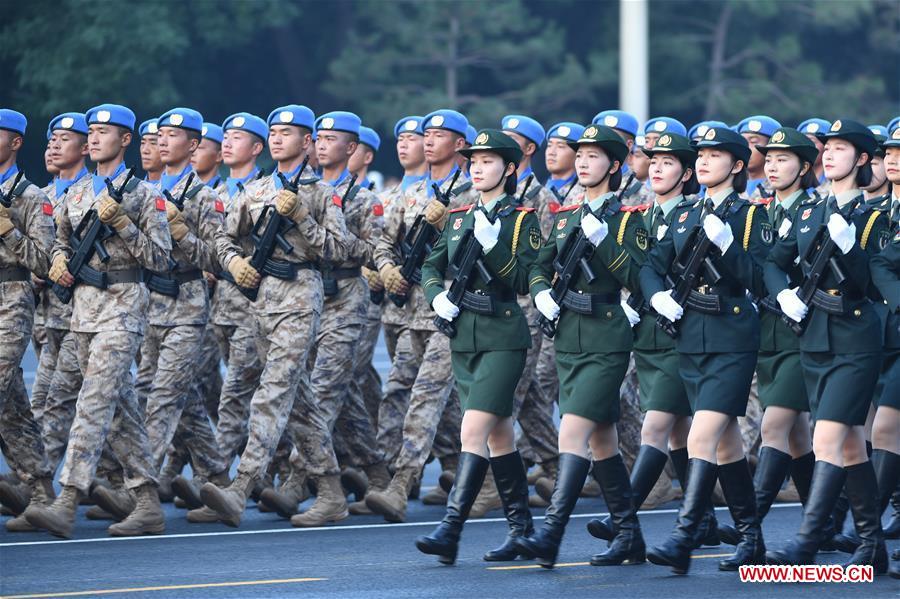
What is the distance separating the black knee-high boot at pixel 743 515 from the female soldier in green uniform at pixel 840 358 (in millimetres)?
171

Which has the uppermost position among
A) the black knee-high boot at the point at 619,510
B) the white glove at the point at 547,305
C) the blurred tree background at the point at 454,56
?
the blurred tree background at the point at 454,56

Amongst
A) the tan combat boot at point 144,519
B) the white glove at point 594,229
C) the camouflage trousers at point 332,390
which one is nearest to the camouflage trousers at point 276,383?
the camouflage trousers at point 332,390

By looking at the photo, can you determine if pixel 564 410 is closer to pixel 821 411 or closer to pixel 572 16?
pixel 821 411

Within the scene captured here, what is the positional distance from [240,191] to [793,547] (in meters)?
4.00

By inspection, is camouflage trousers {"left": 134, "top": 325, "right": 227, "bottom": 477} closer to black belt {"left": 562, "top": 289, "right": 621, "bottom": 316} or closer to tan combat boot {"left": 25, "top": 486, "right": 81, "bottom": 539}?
tan combat boot {"left": 25, "top": 486, "right": 81, "bottom": 539}

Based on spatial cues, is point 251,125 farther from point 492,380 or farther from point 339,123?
point 492,380

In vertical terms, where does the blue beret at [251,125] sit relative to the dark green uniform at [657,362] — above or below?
above

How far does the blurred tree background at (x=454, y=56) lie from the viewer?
2941 cm

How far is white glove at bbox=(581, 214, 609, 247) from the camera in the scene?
8570mm

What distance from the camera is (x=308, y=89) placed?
34688 mm

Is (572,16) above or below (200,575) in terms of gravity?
above

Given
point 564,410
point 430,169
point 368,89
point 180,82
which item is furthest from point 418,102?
point 564,410

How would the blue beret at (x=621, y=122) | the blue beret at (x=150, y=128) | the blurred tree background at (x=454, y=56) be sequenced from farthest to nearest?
the blurred tree background at (x=454, y=56) → the blue beret at (x=621, y=122) → the blue beret at (x=150, y=128)

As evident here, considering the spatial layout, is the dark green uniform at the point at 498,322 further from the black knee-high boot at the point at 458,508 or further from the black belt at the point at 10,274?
the black belt at the point at 10,274
